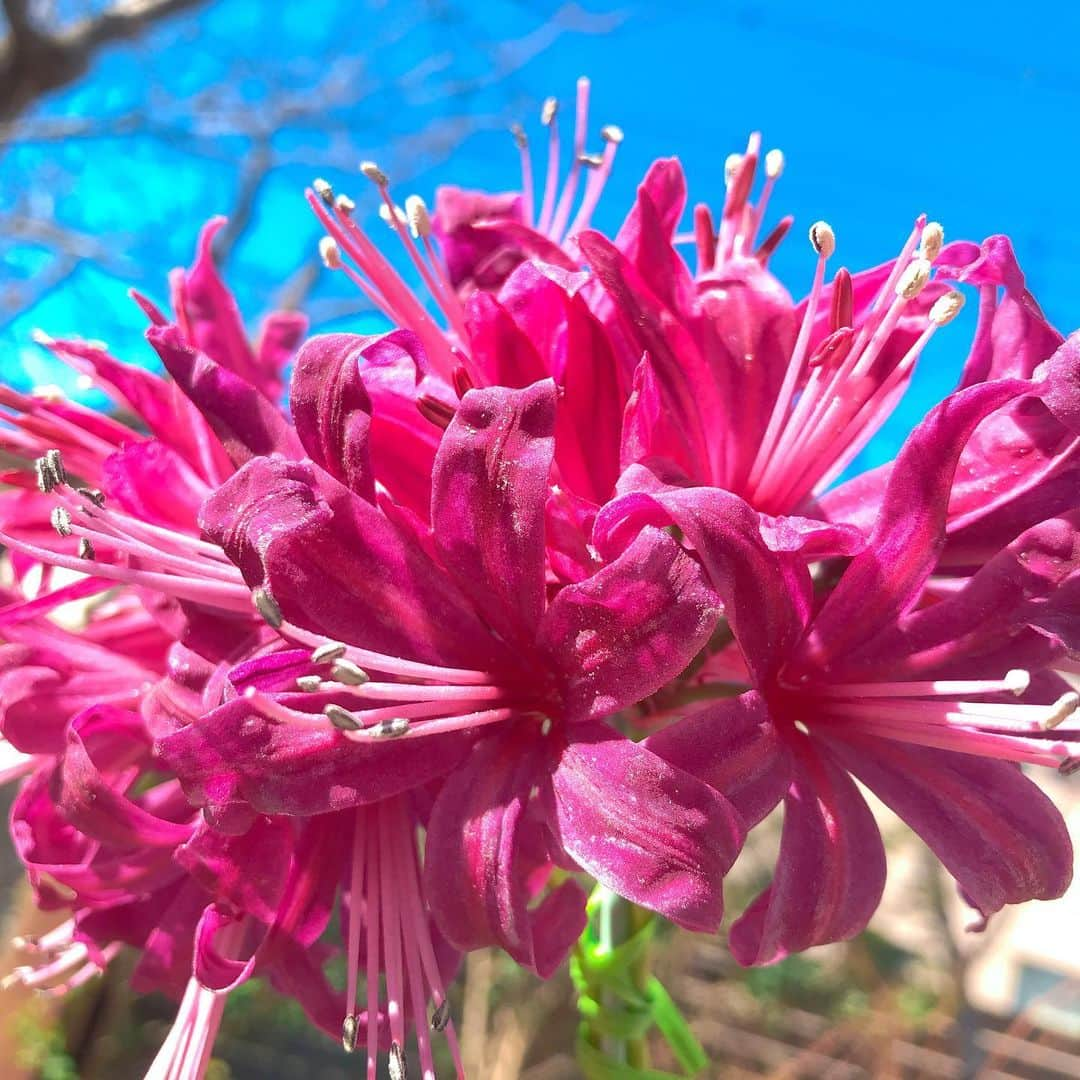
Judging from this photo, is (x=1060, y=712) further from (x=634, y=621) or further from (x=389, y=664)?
(x=389, y=664)

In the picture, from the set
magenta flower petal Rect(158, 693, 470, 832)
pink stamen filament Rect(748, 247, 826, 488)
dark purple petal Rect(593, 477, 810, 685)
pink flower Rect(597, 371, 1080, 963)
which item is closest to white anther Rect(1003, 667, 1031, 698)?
pink flower Rect(597, 371, 1080, 963)

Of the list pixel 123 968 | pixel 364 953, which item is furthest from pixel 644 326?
pixel 123 968

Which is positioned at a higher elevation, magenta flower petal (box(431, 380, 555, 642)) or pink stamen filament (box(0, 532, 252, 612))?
magenta flower petal (box(431, 380, 555, 642))

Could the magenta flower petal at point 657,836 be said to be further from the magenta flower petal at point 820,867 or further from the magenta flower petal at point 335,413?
the magenta flower petal at point 335,413

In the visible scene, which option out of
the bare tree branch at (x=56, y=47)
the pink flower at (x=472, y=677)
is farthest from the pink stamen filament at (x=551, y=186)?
the bare tree branch at (x=56, y=47)

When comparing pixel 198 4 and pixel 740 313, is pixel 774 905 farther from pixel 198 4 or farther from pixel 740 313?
pixel 198 4

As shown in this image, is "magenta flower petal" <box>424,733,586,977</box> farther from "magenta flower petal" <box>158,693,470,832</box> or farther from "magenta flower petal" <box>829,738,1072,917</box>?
"magenta flower petal" <box>829,738,1072,917</box>

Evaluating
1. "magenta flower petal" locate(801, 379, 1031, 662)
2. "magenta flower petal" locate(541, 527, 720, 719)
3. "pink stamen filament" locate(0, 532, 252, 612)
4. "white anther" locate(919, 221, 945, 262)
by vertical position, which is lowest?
"pink stamen filament" locate(0, 532, 252, 612)
